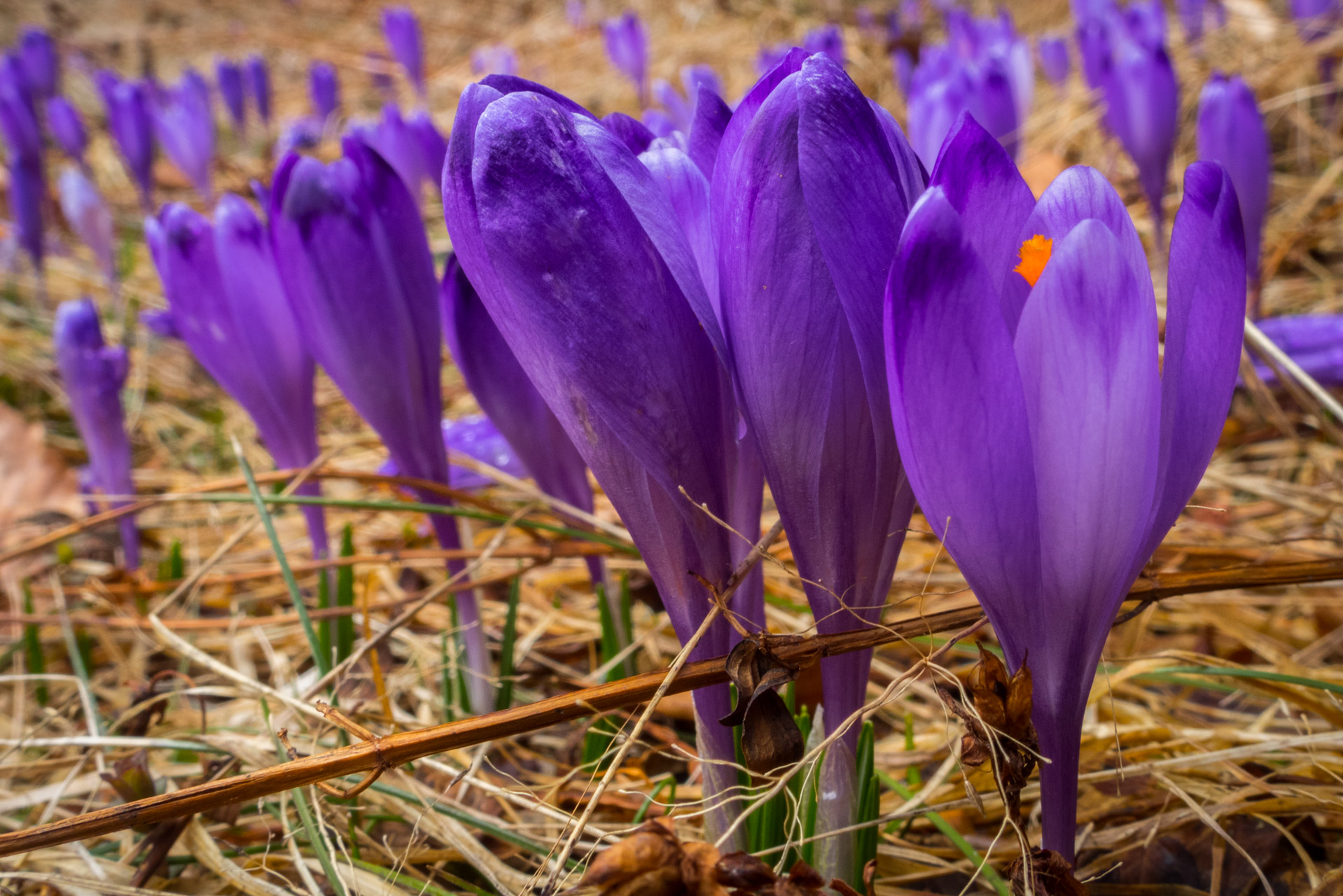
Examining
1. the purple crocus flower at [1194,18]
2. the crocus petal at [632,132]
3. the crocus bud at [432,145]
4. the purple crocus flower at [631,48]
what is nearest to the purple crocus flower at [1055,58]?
the purple crocus flower at [1194,18]

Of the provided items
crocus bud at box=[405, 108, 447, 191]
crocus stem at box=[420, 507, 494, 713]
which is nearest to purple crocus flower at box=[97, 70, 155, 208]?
crocus bud at box=[405, 108, 447, 191]

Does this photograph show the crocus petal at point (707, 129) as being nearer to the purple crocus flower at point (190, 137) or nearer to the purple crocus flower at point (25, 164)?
the purple crocus flower at point (25, 164)

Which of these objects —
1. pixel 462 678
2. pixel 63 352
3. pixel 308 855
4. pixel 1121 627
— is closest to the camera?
pixel 308 855

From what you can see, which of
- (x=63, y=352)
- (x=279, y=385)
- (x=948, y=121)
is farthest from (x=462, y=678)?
(x=948, y=121)

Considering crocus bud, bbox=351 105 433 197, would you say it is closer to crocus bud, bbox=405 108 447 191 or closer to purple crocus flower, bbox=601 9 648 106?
crocus bud, bbox=405 108 447 191

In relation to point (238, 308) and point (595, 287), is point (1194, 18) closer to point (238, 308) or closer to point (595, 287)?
point (238, 308)

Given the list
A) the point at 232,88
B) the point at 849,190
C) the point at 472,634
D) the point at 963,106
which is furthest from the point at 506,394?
the point at 232,88

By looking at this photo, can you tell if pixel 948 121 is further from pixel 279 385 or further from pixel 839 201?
pixel 839 201
